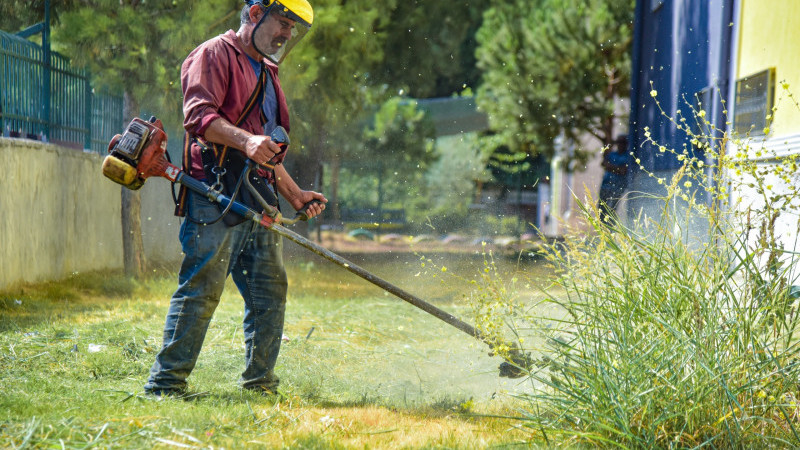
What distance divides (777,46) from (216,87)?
421 cm

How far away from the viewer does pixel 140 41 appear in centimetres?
745

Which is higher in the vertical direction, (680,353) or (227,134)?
(227,134)

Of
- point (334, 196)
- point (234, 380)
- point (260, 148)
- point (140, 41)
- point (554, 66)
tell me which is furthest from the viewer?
point (334, 196)

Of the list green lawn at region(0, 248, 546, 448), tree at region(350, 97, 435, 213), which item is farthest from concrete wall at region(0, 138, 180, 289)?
tree at region(350, 97, 435, 213)

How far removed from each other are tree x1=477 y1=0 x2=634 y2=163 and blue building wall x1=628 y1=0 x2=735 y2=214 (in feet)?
15.7

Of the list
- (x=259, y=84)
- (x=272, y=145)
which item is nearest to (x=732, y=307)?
(x=272, y=145)

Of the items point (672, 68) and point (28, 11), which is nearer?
point (28, 11)

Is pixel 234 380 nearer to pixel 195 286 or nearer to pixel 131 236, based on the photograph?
pixel 195 286

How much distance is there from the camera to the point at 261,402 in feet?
12.3

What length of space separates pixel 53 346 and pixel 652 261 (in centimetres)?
344

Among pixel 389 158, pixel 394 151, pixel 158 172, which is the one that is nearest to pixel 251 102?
pixel 158 172

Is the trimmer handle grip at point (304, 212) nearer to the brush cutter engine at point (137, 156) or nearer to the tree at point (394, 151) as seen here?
the brush cutter engine at point (137, 156)

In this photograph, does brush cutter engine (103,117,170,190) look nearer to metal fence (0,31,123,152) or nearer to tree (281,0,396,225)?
metal fence (0,31,123,152)

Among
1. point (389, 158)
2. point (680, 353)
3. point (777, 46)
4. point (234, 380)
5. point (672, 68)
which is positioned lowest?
point (234, 380)
